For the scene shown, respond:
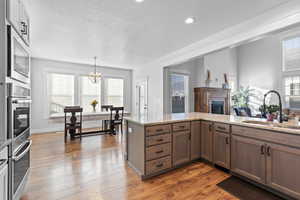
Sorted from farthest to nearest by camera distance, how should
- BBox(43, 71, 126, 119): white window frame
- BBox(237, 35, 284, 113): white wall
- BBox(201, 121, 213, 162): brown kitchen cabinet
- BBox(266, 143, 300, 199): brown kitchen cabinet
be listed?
1. BBox(237, 35, 284, 113): white wall
2. BBox(43, 71, 126, 119): white window frame
3. BBox(201, 121, 213, 162): brown kitchen cabinet
4. BBox(266, 143, 300, 199): brown kitchen cabinet

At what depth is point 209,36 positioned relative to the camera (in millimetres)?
3486

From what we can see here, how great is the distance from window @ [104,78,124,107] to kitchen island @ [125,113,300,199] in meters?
4.40

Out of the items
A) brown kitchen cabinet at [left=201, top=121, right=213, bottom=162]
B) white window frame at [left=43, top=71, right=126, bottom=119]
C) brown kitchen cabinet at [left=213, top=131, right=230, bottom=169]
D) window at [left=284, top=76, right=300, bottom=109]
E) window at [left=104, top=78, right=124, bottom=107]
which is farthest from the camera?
window at [left=104, top=78, right=124, bottom=107]

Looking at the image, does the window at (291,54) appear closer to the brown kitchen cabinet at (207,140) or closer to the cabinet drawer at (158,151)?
the brown kitchen cabinet at (207,140)

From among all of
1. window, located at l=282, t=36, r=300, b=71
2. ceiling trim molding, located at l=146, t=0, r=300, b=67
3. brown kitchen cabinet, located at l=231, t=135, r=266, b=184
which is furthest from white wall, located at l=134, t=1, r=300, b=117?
window, located at l=282, t=36, r=300, b=71

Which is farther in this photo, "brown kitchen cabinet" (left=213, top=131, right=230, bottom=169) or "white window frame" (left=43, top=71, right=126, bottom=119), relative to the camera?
"white window frame" (left=43, top=71, right=126, bottom=119)

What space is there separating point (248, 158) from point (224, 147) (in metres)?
0.38

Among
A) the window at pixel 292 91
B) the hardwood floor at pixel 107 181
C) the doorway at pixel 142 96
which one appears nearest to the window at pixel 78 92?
the doorway at pixel 142 96

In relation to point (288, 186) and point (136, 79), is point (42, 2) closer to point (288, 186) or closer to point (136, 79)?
point (288, 186)

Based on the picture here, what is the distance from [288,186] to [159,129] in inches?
67.6

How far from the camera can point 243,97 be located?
7824 millimetres

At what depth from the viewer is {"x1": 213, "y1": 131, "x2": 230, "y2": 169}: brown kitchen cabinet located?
239cm

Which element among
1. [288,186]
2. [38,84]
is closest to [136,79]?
[38,84]

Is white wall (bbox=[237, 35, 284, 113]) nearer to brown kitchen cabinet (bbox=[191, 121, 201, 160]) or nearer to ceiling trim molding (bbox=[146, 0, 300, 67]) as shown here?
ceiling trim molding (bbox=[146, 0, 300, 67])
